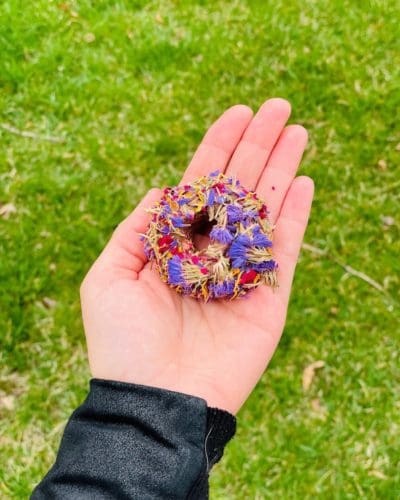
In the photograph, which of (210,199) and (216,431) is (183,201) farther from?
(216,431)

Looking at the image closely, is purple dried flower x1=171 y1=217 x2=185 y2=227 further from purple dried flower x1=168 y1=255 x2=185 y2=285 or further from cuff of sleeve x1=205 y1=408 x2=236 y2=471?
cuff of sleeve x1=205 y1=408 x2=236 y2=471

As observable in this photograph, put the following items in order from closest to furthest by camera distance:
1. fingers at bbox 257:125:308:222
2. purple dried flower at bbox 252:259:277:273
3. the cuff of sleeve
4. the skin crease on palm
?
the cuff of sleeve → the skin crease on palm → purple dried flower at bbox 252:259:277:273 → fingers at bbox 257:125:308:222

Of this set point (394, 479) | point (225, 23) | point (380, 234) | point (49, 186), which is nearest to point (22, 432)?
point (49, 186)

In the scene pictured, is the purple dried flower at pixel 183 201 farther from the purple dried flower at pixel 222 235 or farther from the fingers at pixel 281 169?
the fingers at pixel 281 169

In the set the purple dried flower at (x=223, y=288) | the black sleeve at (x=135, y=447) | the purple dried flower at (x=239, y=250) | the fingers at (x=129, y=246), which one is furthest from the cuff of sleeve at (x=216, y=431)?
the fingers at (x=129, y=246)

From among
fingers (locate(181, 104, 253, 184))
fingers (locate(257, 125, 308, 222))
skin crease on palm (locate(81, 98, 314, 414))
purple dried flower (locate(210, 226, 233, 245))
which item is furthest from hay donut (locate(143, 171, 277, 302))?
fingers (locate(181, 104, 253, 184))

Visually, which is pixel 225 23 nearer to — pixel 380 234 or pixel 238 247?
pixel 380 234

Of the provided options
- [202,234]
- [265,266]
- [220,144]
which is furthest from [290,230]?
[220,144]
